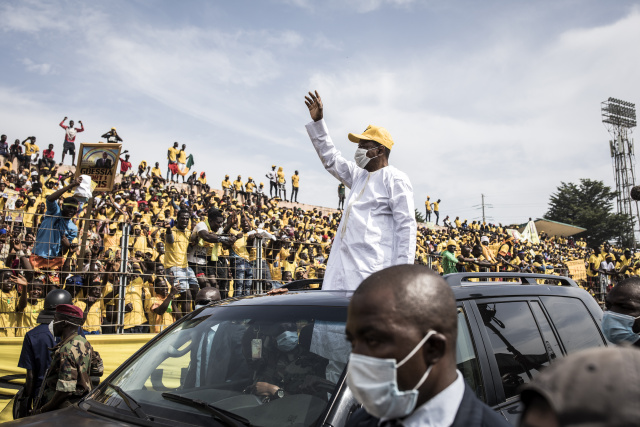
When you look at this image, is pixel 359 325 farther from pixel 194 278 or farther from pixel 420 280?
pixel 194 278

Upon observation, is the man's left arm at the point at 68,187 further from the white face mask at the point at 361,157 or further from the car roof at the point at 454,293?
the car roof at the point at 454,293

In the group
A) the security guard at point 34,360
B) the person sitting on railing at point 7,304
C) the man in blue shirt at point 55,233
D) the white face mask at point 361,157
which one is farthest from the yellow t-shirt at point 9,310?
the white face mask at point 361,157

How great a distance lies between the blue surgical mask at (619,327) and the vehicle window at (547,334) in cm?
36

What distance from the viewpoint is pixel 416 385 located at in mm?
1394

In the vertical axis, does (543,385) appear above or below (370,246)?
below

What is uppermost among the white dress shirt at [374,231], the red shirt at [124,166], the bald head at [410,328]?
the red shirt at [124,166]

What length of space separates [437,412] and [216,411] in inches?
47.4

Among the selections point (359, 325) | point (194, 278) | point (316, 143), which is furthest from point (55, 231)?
point (359, 325)

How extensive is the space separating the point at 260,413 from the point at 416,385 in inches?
44.3

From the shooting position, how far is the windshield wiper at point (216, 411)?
7.26ft

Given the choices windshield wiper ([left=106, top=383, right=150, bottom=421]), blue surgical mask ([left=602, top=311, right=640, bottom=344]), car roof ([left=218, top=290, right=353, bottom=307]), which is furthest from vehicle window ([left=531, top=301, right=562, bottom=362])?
windshield wiper ([left=106, top=383, right=150, bottom=421])

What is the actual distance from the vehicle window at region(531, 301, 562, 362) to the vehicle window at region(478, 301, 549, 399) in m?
0.05

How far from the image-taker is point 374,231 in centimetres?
379

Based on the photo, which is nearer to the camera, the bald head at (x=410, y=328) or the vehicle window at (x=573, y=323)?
the bald head at (x=410, y=328)
